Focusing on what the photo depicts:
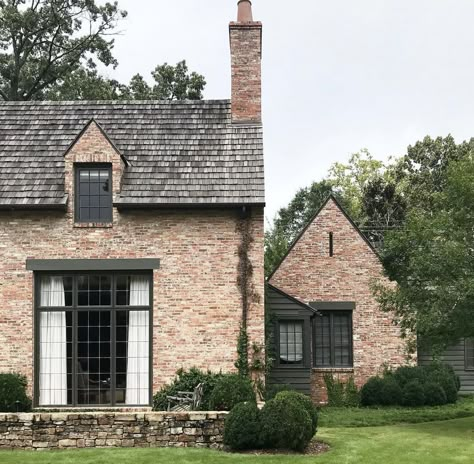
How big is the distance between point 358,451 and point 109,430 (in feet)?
15.2

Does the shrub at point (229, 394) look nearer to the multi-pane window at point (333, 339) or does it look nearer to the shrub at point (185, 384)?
the shrub at point (185, 384)

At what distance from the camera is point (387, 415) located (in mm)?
19047

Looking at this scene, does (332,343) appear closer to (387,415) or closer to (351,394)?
(351,394)

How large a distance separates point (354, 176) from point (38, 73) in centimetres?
2450

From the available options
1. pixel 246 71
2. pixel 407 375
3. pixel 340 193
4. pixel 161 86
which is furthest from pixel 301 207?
pixel 246 71

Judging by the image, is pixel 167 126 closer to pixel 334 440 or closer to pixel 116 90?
pixel 334 440

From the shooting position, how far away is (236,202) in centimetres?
1741

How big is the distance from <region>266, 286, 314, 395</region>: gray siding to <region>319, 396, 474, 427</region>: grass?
1.00 meters

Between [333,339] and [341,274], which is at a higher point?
[341,274]

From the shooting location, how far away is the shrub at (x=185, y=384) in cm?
1687

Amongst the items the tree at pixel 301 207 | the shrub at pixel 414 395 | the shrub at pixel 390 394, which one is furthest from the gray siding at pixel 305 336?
the tree at pixel 301 207

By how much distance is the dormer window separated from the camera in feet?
58.5

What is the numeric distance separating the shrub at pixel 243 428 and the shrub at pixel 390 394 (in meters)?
8.79

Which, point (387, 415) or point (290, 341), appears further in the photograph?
point (290, 341)
